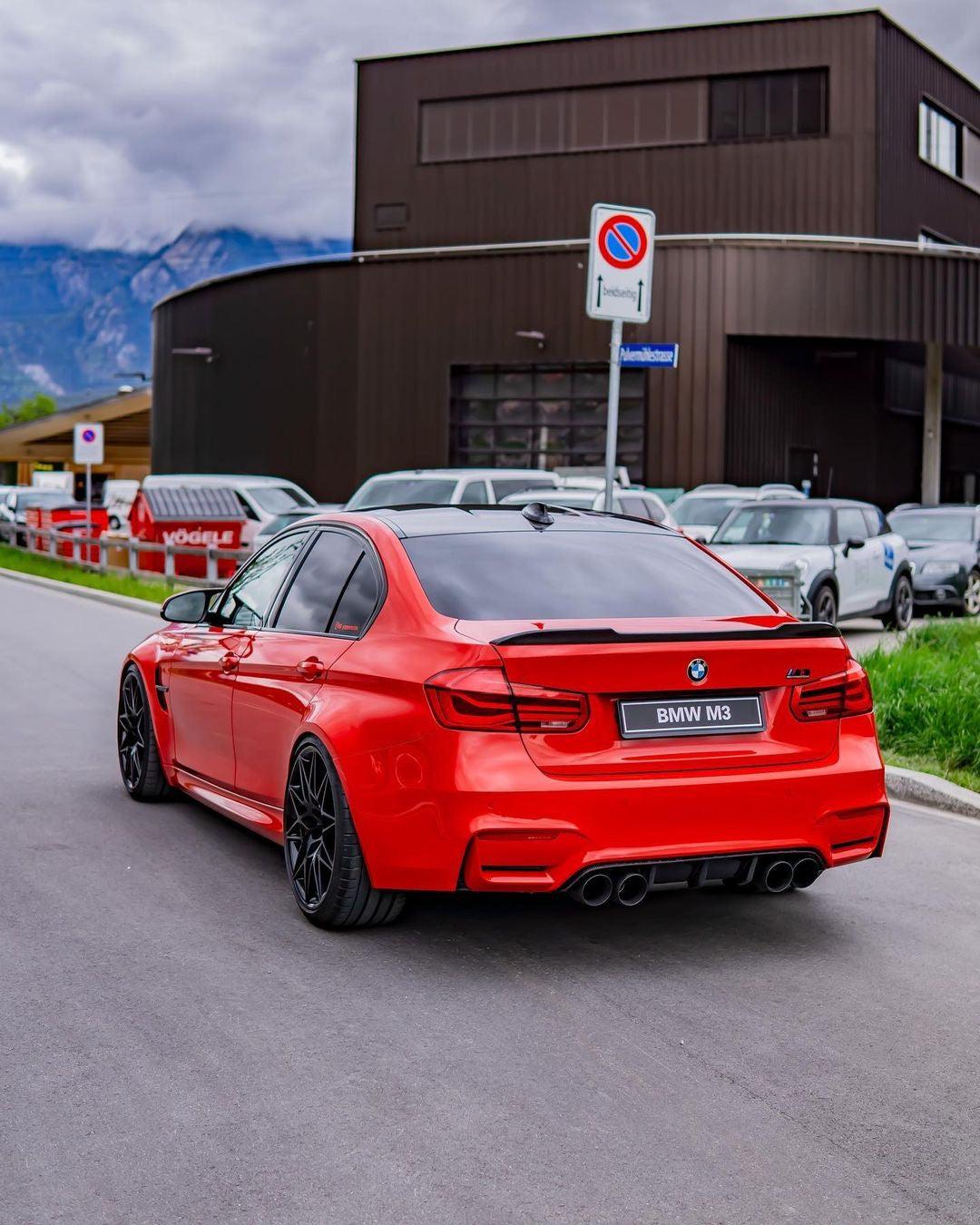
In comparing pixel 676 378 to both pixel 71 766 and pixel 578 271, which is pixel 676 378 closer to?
pixel 578 271

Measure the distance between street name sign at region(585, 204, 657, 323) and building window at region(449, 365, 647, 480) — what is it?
29415mm

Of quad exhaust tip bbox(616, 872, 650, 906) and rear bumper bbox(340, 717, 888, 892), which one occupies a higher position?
rear bumper bbox(340, 717, 888, 892)

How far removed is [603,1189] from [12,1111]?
1.46 metres

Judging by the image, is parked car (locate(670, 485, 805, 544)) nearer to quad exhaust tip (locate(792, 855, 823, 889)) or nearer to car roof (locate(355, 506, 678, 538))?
car roof (locate(355, 506, 678, 538))

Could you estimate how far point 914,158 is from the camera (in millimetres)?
45844

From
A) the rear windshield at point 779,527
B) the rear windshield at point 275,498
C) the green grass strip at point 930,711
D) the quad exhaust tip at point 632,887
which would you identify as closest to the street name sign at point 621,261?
the green grass strip at point 930,711

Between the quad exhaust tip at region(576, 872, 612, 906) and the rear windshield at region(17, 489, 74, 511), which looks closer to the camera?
the quad exhaust tip at region(576, 872, 612, 906)

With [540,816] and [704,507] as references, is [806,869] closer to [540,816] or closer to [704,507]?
[540,816]

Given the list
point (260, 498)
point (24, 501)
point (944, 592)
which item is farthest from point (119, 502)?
point (944, 592)

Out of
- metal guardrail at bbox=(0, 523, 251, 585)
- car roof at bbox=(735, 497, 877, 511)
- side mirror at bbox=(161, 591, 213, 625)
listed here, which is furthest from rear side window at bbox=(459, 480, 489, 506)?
side mirror at bbox=(161, 591, 213, 625)

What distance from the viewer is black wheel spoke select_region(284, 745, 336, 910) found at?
580cm

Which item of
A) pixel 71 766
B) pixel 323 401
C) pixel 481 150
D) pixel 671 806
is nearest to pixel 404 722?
pixel 671 806

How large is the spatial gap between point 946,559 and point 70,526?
20.4 m

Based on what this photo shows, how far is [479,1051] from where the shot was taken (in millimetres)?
4570
